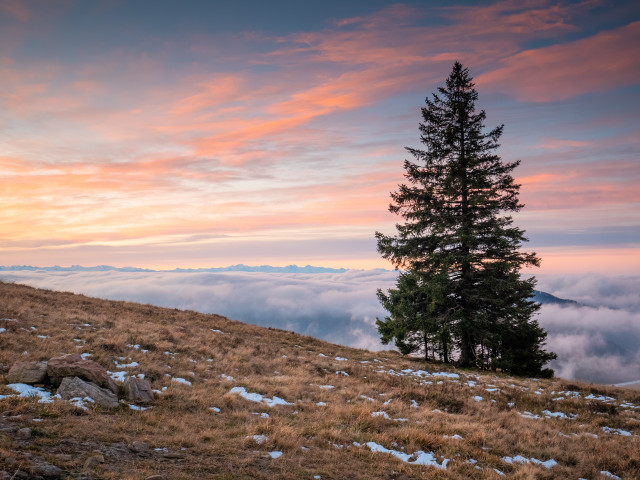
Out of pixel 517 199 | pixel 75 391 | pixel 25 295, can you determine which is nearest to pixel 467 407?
pixel 75 391

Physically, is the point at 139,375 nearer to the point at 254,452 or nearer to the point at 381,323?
the point at 254,452

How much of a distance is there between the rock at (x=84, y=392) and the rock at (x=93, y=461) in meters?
3.10

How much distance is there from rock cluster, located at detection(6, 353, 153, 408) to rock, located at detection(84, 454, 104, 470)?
3120mm

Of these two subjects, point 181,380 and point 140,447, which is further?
point 181,380

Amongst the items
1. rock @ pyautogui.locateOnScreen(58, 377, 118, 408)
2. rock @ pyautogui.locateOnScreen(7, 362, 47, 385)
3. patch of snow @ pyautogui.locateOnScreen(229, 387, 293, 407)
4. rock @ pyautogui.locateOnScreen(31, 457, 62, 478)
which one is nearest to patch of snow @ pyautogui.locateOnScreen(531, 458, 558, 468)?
patch of snow @ pyautogui.locateOnScreen(229, 387, 293, 407)

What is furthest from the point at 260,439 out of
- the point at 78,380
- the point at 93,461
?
the point at 78,380

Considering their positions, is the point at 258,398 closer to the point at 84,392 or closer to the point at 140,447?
the point at 84,392

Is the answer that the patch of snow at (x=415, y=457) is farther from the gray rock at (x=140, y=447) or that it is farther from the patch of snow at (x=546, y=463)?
the gray rock at (x=140, y=447)

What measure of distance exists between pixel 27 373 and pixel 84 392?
1.83 metres

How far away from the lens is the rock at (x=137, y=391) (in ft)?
28.7

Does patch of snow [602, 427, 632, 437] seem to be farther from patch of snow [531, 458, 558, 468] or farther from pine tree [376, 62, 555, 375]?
pine tree [376, 62, 555, 375]

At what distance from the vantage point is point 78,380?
832 centimetres

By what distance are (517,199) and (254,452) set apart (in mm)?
19669

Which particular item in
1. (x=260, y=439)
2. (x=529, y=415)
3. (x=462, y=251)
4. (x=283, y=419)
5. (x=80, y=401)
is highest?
(x=462, y=251)
